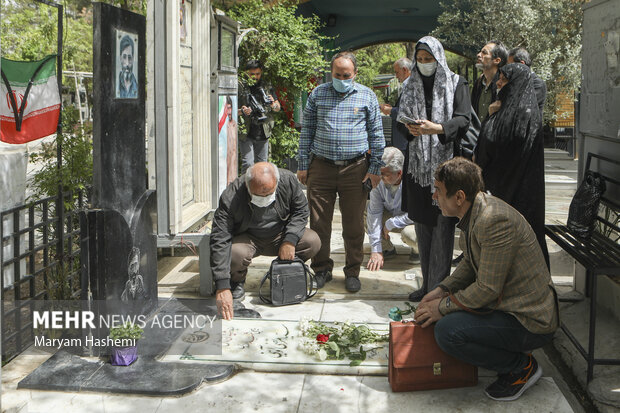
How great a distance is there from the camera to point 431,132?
514cm

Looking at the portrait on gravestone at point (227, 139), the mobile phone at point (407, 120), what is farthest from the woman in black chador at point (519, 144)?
the portrait on gravestone at point (227, 139)

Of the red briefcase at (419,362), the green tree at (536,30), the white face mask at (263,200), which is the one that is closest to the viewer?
the red briefcase at (419,362)

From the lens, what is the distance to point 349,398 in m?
4.00

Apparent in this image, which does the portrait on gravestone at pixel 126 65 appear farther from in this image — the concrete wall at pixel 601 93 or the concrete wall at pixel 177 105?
the concrete wall at pixel 601 93

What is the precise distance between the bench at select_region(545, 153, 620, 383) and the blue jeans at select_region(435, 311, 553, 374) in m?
0.40

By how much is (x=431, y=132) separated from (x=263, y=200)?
1.31m

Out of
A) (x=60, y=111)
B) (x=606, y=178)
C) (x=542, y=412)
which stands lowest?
(x=542, y=412)

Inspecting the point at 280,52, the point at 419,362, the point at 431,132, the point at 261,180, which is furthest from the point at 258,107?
the point at 419,362

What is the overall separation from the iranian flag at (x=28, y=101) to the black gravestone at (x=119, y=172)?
574 millimetres

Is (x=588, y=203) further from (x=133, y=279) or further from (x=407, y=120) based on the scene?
(x=133, y=279)

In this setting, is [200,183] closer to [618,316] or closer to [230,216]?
[230,216]

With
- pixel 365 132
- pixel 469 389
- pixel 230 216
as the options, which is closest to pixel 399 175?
pixel 365 132

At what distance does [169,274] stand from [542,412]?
3.65 meters

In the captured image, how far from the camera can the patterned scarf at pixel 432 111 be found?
5.21m
